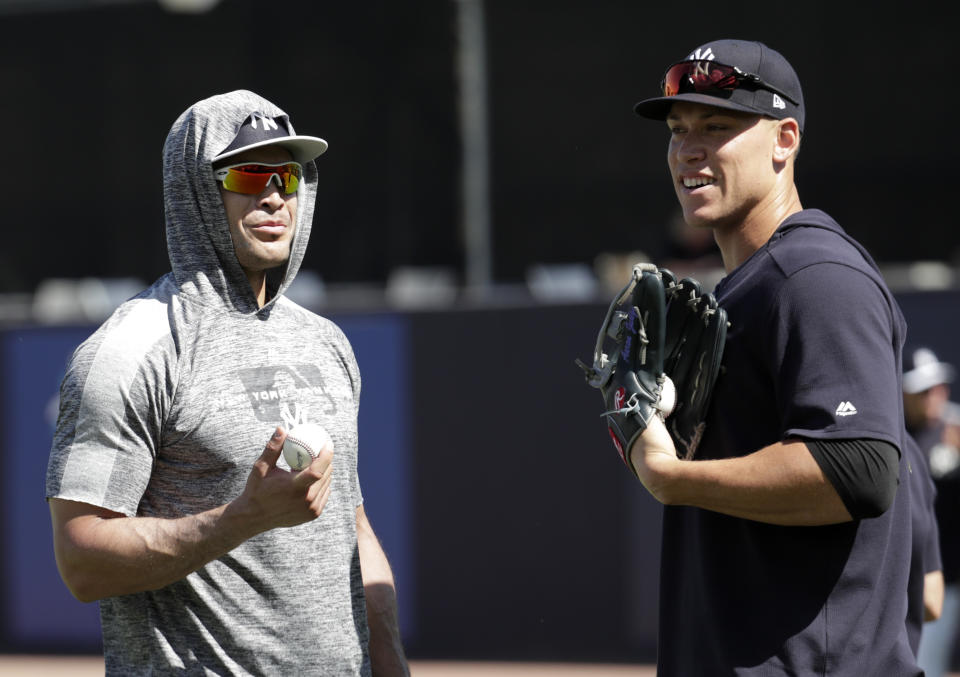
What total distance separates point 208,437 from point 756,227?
50.0 inches

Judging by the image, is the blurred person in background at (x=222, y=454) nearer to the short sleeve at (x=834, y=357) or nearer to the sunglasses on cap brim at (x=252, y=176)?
the sunglasses on cap brim at (x=252, y=176)

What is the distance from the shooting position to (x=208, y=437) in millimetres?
2797

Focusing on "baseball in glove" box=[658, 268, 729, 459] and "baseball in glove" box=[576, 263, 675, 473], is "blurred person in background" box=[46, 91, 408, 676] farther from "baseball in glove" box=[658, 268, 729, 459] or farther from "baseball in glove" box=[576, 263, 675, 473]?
"baseball in glove" box=[658, 268, 729, 459]

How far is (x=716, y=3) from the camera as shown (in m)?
14.2

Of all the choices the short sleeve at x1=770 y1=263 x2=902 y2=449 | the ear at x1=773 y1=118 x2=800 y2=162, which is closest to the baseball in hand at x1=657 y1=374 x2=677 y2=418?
the short sleeve at x1=770 y1=263 x2=902 y2=449

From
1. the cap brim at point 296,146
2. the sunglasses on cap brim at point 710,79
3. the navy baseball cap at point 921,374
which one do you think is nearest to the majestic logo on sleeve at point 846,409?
the sunglasses on cap brim at point 710,79

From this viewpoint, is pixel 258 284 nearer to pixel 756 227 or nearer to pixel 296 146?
pixel 296 146

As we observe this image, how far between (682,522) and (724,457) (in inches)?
8.0

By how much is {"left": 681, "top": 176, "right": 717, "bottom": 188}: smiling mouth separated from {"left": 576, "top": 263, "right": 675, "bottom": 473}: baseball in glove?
0.70 ft

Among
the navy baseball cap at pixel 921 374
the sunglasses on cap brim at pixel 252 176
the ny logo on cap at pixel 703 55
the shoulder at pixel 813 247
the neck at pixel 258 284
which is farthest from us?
the navy baseball cap at pixel 921 374

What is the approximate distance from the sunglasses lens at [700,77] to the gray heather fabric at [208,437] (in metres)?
0.98

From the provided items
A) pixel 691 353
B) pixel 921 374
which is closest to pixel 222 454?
pixel 691 353

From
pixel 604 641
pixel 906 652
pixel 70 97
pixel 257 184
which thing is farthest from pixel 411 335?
pixel 70 97

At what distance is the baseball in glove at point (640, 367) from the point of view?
277cm
